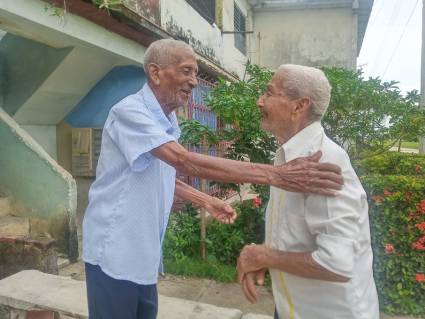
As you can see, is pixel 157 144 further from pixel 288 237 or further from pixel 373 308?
pixel 373 308

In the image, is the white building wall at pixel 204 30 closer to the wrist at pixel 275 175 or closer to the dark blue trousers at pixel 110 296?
the dark blue trousers at pixel 110 296

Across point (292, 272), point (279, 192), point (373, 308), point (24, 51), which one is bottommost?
point (373, 308)

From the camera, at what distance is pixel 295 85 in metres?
1.38

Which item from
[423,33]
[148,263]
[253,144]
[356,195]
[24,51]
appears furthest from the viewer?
[423,33]

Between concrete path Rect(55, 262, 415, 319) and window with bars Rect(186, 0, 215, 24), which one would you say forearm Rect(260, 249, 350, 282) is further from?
window with bars Rect(186, 0, 215, 24)

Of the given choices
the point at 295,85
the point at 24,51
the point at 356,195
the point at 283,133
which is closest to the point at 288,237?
the point at 356,195

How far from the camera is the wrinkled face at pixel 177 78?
1760mm

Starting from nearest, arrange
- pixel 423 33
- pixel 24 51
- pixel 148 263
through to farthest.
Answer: pixel 148 263, pixel 24 51, pixel 423 33

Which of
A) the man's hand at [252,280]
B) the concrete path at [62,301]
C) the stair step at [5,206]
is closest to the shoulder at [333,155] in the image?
the man's hand at [252,280]

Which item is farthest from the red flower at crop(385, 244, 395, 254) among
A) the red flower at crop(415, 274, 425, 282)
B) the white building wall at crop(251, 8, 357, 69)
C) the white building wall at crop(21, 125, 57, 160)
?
the white building wall at crop(251, 8, 357, 69)

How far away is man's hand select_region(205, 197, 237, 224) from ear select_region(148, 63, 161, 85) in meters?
0.69

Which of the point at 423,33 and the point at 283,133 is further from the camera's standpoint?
the point at 423,33

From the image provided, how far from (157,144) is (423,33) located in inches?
266

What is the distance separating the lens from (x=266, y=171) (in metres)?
1.44
